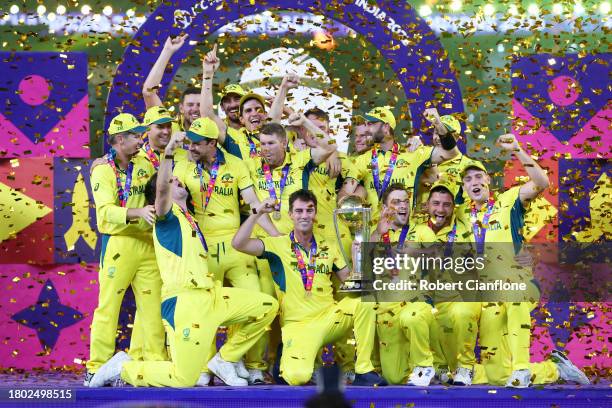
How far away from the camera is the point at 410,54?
9.70m

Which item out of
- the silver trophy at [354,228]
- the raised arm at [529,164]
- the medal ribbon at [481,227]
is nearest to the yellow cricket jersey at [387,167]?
the silver trophy at [354,228]

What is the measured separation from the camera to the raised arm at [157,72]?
359 inches

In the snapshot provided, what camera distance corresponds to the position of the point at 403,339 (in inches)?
324

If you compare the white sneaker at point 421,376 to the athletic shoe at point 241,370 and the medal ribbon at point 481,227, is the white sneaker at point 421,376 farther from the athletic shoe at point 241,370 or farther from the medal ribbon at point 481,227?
the athletic shoe at point 241,370

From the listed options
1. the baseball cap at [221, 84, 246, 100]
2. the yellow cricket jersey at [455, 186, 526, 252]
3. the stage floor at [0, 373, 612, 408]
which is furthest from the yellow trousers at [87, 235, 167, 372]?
the yellow cricket jersey at [455, 186, 526, 252]

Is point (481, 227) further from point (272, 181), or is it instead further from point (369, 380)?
point (272, 181)

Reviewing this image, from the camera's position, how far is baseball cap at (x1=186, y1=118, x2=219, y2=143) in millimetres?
8273

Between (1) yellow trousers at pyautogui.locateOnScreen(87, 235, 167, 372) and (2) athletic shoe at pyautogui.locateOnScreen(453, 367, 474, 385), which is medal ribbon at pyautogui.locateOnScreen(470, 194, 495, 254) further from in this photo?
(1) yellow trousers at pyautogui.locateOnScreen(87, 235, 167, 372)

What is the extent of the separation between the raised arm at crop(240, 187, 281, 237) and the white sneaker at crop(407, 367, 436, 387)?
1.35 metres

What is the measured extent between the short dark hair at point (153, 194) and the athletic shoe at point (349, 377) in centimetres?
158

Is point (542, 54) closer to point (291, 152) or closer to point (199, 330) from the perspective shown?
point (291, 152)

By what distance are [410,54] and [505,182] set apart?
4.24ft

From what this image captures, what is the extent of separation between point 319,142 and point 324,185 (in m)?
0.40

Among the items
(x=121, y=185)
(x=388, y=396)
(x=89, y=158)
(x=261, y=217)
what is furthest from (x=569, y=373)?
(x=89, y=158)
